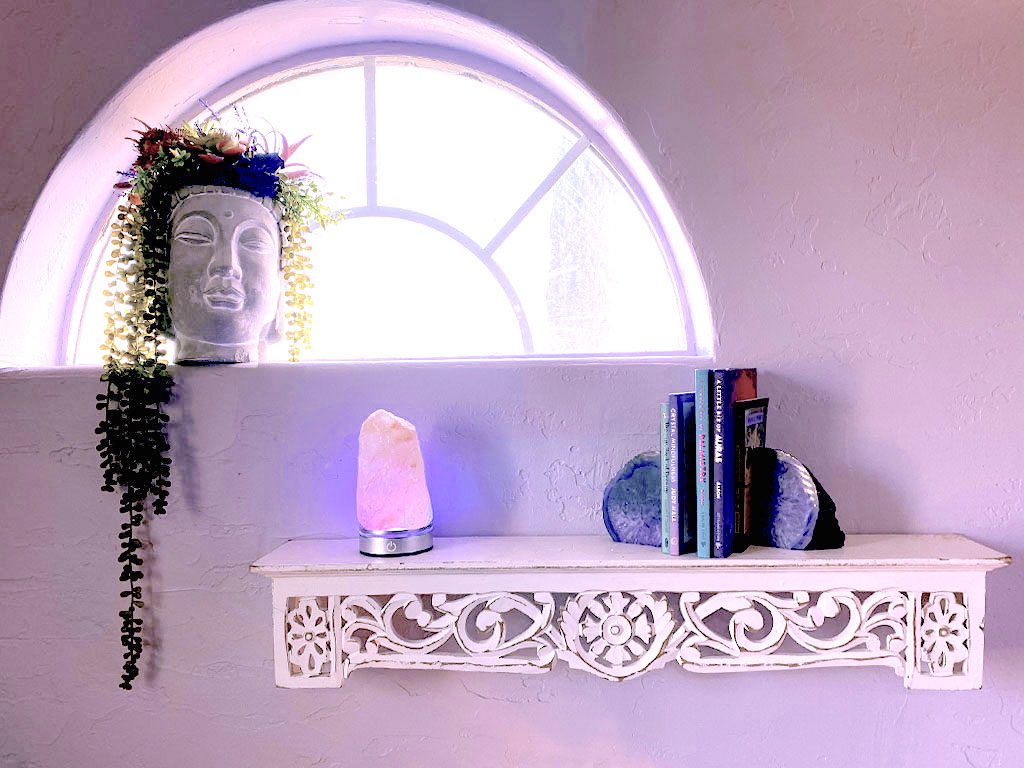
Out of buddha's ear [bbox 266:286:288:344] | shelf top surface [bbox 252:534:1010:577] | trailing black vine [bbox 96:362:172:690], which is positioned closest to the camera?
shelf top surface [bbox 252:534:1010:577]

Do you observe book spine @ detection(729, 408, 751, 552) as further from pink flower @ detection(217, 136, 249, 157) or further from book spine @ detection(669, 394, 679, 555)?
pink flower @ detection(217, 136, 249, 157)

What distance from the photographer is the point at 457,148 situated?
1.47 meters

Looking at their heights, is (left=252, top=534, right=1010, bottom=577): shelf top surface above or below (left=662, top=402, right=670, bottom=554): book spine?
below

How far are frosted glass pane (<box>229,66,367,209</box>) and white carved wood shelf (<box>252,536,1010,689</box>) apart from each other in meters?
0.81

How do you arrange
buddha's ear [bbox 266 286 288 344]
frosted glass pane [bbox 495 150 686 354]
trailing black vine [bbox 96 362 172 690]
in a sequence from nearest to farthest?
1. trailing black vine [bbox 96 362 172 690]
2. buddha's ear [bbox 266 286 288 344]
3. frosted glass pane [bbox 495 150 686 354]

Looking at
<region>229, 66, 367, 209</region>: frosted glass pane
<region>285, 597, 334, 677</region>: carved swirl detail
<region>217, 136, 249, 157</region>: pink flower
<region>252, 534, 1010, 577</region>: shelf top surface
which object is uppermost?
<region>229, 66, 367, 209</region>: frosted glass pane

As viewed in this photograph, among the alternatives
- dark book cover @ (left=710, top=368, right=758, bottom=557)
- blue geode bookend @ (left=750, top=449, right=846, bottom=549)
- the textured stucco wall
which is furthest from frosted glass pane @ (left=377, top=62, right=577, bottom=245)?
blue geode bookend @ (left=750, top=449, right=846, bottom=549)

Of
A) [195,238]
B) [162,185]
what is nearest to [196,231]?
[195,238]

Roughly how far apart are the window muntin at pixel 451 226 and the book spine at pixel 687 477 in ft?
1.25

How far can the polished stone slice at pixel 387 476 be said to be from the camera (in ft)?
3.58

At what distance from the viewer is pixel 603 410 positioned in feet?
4.06

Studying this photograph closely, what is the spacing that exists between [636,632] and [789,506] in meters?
0.31

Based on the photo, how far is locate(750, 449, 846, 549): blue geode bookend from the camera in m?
1.06

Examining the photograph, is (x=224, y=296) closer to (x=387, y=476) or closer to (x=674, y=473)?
(x=387, y=476)
